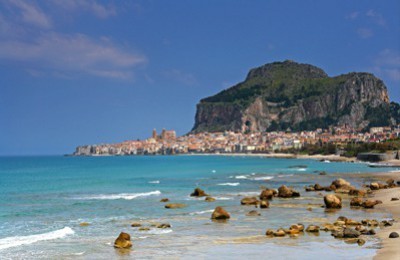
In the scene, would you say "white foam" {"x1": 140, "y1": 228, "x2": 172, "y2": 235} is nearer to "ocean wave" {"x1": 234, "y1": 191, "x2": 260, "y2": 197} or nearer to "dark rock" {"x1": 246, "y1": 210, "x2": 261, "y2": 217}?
"dark rock" {"x1": 246, "y1": 210, "x2": 261, "y2": 217}

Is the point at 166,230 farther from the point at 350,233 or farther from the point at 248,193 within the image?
the point at 248,193

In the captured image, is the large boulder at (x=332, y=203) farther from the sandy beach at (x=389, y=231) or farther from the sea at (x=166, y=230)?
the sandy beach at (x=389, y=231)

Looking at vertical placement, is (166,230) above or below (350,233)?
below

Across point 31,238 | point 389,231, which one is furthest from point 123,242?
point 389,231

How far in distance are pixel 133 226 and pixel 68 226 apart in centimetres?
479

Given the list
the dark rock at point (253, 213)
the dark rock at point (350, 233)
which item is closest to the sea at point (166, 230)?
the dark rock at point (253, 213)

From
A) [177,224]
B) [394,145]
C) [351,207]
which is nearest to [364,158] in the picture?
[394,145]

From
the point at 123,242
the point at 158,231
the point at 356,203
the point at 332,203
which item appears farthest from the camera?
the point at 356,203

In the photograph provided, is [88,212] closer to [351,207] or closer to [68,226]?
[68,226]

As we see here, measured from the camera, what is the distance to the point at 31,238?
29375mm

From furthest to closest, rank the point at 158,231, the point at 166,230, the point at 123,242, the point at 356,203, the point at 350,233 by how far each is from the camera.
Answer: the point at 356,203 → the point at 166,230 → the point at 158,231 → the point at 350,233 → the point at 123,242

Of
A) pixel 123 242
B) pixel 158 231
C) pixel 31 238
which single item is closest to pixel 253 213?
pixel 158 231

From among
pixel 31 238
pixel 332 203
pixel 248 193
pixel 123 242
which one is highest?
pixel 332 203

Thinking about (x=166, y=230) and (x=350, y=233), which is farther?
(x=166, y=230)
